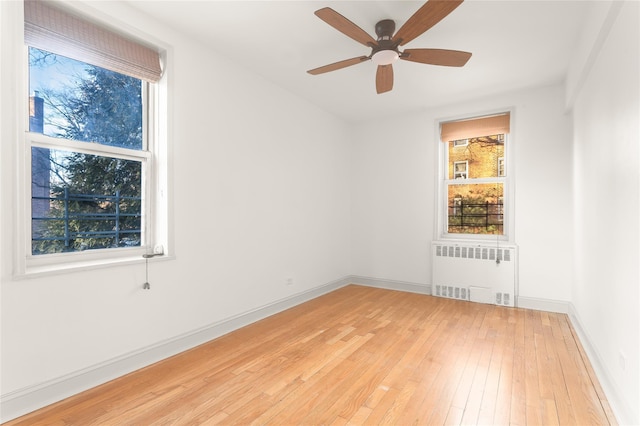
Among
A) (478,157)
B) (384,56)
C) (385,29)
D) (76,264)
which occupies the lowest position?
(76,264)

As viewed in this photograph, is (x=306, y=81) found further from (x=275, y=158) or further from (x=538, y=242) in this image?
(x=538, y=242)

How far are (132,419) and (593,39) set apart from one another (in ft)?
13.3

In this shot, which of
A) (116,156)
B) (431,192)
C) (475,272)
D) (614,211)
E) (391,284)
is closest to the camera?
(614,211)

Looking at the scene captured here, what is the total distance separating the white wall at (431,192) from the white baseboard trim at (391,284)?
0.20ft

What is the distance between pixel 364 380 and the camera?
228cm

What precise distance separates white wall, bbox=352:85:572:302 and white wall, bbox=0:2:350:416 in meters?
0.75

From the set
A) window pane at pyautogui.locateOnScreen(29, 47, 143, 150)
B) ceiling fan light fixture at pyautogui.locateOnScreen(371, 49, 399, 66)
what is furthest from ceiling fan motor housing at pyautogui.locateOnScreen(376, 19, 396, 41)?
window pane at pyautogui.locateOnScreen(29, 47, 143, 150)

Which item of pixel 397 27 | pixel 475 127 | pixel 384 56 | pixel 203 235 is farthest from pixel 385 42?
pixel 475 127

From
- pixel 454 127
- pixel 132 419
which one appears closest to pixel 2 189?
pixel 132 419

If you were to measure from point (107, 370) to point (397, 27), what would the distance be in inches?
140

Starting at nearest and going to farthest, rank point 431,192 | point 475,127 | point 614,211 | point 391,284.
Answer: point 614,211 → point 475,127 → point 431,192 → point 391,284

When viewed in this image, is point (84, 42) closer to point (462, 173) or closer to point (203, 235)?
point (203, 235)

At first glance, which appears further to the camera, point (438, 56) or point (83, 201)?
point (438, 56)

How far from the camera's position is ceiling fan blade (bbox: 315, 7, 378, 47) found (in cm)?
199
